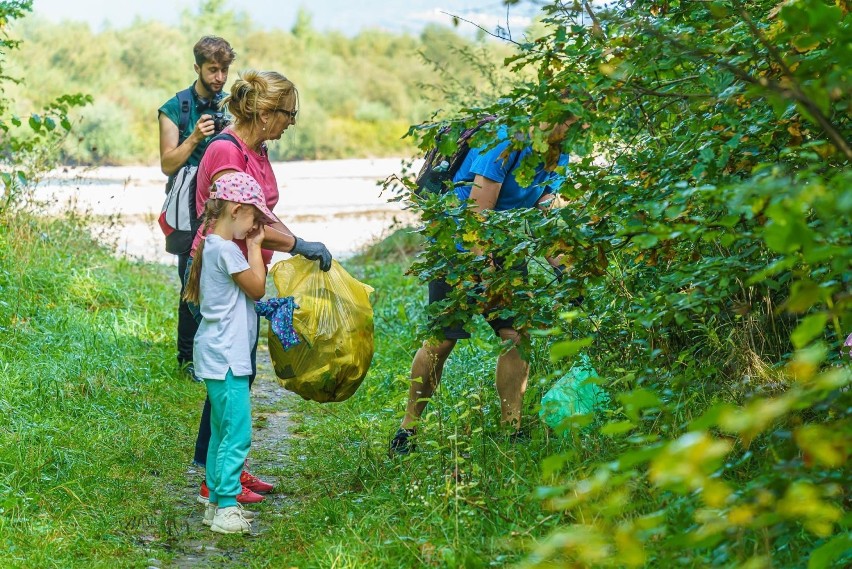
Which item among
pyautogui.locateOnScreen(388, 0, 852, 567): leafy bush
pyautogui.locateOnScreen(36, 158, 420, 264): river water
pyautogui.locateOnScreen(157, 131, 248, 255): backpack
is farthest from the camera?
pyautogui.locateOnScreen(36, 158, 420, 264): river water

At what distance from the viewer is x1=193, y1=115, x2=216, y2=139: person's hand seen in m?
5.79

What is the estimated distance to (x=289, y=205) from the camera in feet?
59.0

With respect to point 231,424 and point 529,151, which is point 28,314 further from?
point 529,151

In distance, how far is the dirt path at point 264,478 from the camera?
404 centimetres

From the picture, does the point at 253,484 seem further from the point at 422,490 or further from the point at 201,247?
the point at 201,247

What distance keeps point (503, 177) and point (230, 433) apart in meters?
1.61

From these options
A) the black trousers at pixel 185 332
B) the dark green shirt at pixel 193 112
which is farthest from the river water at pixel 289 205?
the dark green shirt at pixel 193 112

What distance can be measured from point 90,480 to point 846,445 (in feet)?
11.6

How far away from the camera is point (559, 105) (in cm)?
333

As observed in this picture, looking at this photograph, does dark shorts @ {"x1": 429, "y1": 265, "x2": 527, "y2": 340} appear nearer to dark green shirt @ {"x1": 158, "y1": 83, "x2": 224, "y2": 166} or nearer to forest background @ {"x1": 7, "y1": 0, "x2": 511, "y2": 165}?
dark green shirt @ {"x1": 158, "y1": 83, "x2": 224, "y2": 166}

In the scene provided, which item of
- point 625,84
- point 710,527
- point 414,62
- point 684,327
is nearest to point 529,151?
point 625,84

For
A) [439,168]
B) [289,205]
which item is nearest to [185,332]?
[439,168]

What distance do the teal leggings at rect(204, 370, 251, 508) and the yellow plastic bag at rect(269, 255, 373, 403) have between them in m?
0.32

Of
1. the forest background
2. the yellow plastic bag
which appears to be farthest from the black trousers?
the forest background
